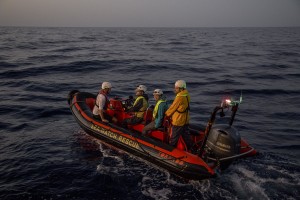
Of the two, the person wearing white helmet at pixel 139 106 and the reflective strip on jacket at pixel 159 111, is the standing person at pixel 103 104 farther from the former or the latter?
the reflective strip on jacket at pixel 159 111

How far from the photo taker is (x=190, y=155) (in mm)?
7324

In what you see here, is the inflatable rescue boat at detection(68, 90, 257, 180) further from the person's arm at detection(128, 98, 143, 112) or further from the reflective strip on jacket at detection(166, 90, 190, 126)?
the reflective strip on jacket at detection(166, 90, 190, 126)

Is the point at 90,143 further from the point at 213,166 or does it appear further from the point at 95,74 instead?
the point at 95,74

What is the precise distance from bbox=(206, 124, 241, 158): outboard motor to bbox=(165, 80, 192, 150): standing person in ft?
2.79

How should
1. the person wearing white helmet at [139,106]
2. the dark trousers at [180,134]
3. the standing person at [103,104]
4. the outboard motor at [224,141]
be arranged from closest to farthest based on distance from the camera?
the outboard motor at [224,141]
the dark trousers at [180,134]
the person wearing white helmet at [139,106]
the standing person at [103,104]

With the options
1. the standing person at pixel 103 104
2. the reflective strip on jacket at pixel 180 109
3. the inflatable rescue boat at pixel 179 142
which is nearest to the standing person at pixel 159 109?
the inflatable rescue boat at pixel 179 142

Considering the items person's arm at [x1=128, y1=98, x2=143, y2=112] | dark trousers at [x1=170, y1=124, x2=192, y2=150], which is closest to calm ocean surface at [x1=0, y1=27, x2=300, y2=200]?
dark trousers at [x1=170, y1=124, x2=192, y2=150]

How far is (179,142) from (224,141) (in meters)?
1.50

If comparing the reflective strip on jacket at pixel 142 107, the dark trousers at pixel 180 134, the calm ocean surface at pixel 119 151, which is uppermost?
the reflective strip on jacket at pixel 142 107

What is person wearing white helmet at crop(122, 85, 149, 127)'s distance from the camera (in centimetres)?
872

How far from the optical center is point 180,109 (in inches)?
286

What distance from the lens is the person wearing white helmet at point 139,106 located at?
28.6 ft

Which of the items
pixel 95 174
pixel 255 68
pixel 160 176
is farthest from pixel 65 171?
pixel 255 68

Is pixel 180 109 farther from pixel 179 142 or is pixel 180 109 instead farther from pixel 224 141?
pixel 224 141
